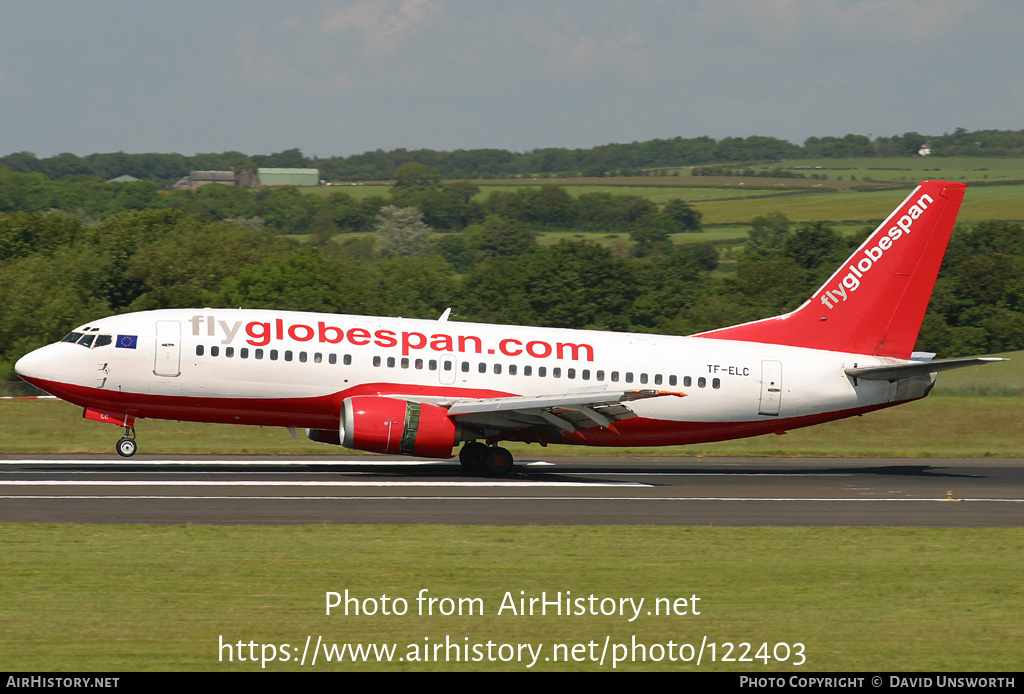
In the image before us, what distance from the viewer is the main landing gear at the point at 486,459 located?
98.9 ft

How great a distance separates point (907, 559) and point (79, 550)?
13058 mm

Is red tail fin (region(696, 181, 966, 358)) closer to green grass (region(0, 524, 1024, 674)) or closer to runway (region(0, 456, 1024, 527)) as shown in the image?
runway (region(0, 456, 1024, 527))

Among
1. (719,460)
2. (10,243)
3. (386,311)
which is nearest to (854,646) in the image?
(719,460)

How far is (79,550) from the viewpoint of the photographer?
17469 mm

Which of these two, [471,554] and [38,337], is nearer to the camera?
[471,554]

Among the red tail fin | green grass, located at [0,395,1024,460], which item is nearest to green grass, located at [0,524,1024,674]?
the red tail fin

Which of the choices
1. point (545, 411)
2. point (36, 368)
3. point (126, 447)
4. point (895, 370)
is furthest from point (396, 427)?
point (895, 370)

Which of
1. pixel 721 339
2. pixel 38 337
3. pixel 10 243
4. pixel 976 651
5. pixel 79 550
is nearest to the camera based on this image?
pixel 976 651

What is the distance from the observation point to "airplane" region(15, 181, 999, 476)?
2866 cm

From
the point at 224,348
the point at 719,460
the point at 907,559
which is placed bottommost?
the point at 719,460

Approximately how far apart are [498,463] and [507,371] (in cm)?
247

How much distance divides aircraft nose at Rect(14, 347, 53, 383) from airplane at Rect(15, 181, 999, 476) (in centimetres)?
4

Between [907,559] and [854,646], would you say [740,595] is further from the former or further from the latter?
[907,559]

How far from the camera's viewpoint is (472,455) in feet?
101
